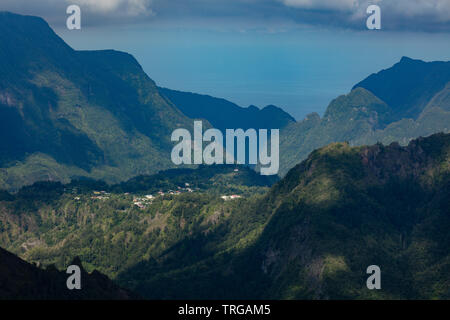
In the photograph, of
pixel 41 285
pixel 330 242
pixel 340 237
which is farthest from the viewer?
pixel 340 237

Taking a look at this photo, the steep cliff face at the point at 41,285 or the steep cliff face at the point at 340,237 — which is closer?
the steep cliff face at the point at 41,285

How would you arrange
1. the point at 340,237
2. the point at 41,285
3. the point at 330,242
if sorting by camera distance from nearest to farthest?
1. the point at 41,285
2. the point at 330,242
3. the point at 340,237

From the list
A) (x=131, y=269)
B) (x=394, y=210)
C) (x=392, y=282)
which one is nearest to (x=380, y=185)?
(x=394, y=210)

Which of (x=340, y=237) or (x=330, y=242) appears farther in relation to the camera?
(x=340, y=237)

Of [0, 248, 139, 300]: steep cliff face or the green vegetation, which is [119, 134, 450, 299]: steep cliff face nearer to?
the green vegetation

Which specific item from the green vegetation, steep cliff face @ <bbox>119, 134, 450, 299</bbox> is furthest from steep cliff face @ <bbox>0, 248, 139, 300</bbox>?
steep cliff face @ <bbox>119, 134, 450, 299</bbox>

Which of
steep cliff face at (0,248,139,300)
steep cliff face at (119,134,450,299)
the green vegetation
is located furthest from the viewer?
the green vegetation

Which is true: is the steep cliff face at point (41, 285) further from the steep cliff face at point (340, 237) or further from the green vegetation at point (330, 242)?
the steep cliff face at point (340, 237)

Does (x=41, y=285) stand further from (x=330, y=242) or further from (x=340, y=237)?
(x=340, y=237)

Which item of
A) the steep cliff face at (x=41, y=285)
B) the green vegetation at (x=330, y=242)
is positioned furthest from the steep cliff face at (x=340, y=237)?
the steep cliff face at (x=41, y=285)

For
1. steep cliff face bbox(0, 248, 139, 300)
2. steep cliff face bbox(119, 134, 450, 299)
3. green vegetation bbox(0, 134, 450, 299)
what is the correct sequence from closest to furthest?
steep cliff face bbox(0, 248, 139, 300)
steep cliff face bbox(119, 134, 450, 299)
green vegetation bbox(0, 134, 450, 299)

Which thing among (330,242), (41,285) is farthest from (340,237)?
(41,285)
